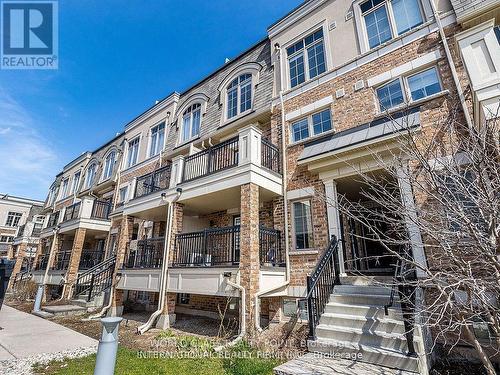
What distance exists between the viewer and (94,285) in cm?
1312

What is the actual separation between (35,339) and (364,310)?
859cm

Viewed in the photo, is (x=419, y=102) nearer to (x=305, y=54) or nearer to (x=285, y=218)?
(x=305, y=54)

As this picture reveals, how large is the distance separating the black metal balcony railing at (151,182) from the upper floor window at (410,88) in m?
8.49

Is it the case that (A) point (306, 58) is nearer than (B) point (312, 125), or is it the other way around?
(B) point (312, 125)

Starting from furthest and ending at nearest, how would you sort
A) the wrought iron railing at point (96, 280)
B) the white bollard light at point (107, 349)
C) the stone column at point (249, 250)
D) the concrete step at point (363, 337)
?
the wrought iron railing at point (96, 280) < the stone column at point (249, 250) < the concrete step at point (363, 337) < the white bollard light at point (107, 349)

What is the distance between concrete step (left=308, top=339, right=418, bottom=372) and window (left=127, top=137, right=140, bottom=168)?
15.7 metres

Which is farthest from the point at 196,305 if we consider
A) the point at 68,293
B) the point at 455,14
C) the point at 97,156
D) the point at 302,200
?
the point at 97,156

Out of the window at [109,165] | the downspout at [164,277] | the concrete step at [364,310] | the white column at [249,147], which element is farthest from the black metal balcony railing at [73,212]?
the concrete step at [364,310]

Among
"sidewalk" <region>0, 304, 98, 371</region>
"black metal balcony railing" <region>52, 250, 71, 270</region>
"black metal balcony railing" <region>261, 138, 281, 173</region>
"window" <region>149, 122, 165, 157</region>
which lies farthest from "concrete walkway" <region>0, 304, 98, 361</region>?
"window" <region>149, 122, 165, 157</region>

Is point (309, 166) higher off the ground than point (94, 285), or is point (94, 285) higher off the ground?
point (309, 166)

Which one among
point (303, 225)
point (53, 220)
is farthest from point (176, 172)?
point (53, 220)

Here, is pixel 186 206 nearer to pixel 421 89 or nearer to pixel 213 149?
pixel 213 149

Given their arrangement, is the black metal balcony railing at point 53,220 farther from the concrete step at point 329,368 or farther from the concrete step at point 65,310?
the concrete step at point 329,368

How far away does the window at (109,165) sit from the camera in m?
19.2
